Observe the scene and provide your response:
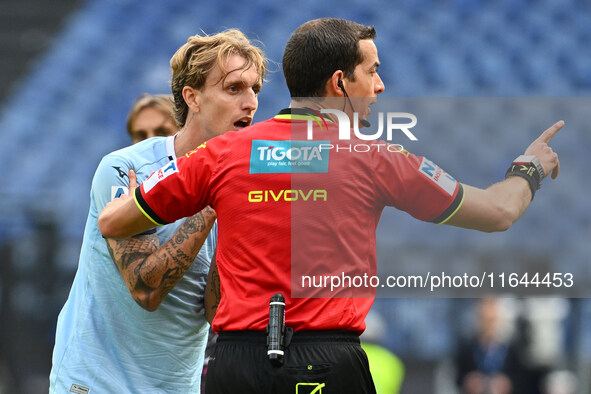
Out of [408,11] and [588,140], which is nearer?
[588,140]

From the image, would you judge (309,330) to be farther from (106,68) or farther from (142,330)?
(106,68)

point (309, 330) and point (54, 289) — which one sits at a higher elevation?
point (54, 289)

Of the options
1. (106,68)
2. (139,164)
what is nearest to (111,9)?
(106,68)

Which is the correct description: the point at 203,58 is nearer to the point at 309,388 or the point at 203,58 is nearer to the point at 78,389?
the point at 78,389

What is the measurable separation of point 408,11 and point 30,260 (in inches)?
129

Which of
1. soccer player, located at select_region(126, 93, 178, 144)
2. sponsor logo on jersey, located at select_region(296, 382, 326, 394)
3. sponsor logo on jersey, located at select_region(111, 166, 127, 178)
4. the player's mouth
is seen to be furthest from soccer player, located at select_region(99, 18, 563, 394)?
soccer player, located at select_region(126, 93, 178, 144)

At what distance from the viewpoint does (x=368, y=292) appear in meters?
1.76

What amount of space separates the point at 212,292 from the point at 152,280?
9.3 inches

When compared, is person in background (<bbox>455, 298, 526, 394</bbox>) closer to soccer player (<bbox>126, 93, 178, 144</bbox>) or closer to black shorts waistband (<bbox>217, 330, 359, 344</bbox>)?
soccer player (<bbox>126, 93, 178, 144</bbox>)

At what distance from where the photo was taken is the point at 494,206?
5.74 ft

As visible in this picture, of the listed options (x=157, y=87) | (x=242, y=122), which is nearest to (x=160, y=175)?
(x=242, y=122)

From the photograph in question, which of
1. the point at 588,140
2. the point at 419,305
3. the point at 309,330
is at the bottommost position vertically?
the point at 309,330

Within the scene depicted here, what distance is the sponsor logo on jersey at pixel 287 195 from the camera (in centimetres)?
172

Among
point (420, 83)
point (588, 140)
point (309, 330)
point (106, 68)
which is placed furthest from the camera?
point (106, 68)
